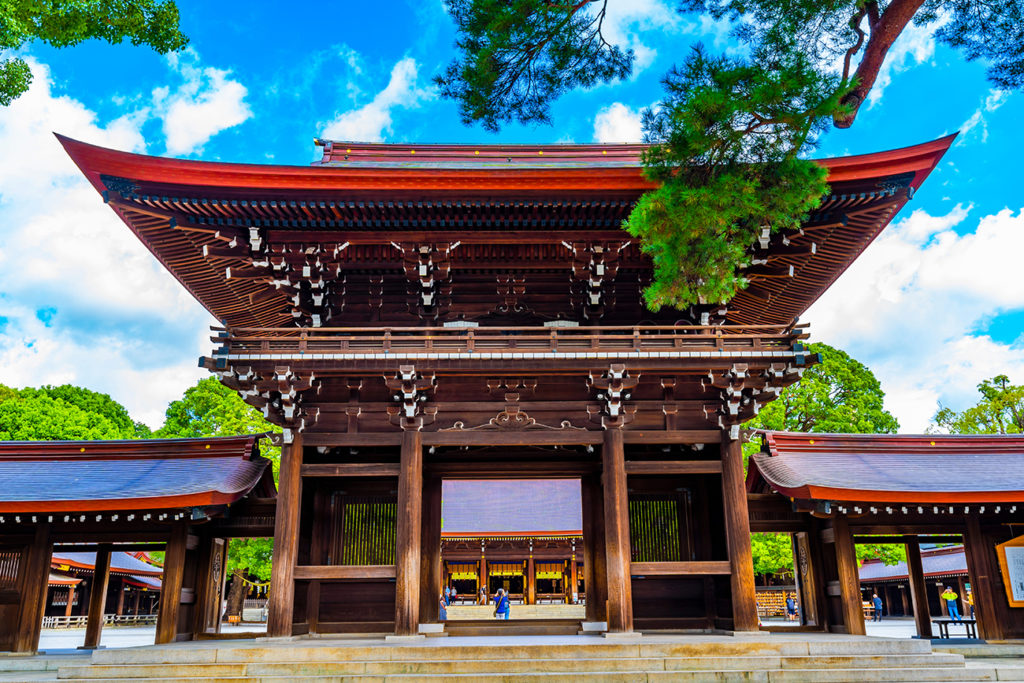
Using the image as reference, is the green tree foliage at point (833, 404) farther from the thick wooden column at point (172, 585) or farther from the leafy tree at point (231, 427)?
the thick wooden column at point (172, 585)

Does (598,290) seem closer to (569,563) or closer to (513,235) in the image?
(513,235)

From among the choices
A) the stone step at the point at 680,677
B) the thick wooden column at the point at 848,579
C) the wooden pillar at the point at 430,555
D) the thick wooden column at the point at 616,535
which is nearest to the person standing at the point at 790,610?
the thick wooden column at the point at 848,579

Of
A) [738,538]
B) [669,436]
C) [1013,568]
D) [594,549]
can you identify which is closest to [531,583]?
[594,549]

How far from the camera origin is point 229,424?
97.2ft

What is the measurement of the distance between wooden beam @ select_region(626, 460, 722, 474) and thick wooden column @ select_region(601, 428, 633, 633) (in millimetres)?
263

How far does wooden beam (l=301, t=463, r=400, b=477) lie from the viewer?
39.8ft

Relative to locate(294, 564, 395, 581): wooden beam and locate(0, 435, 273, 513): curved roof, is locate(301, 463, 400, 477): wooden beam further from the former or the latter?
locate(0, 435, 273, 513): curved roof

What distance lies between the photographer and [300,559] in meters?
13.2

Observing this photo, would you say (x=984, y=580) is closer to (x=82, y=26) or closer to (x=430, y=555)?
(x=430, y=555)

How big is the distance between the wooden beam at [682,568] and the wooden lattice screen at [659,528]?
184cm

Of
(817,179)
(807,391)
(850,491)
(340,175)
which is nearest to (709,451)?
(850,491)

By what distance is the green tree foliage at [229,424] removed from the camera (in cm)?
2638

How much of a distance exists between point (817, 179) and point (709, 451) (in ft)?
24.4

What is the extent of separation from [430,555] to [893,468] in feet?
32.3
